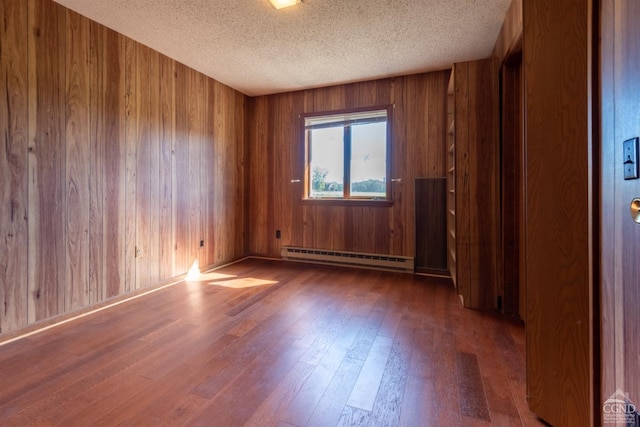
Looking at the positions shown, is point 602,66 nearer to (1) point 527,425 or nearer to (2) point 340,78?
(1) point 527,425

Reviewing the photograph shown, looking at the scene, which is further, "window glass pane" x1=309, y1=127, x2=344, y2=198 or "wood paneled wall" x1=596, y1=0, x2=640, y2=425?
"window glass pane" x1=309, y1=127, x2=344, y2=198

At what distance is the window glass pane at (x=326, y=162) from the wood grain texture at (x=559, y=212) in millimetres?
2784

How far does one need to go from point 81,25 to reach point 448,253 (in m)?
4.12

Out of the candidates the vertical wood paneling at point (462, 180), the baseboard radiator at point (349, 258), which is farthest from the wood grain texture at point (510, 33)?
the baseboard radiator at point (349, 258)

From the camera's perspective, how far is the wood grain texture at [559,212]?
3.46 ft

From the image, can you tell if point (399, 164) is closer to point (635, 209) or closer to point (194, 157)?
point (194, 157)

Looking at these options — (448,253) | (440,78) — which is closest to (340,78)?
(440,78)

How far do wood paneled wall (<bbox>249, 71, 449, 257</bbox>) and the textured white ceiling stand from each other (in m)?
0.34

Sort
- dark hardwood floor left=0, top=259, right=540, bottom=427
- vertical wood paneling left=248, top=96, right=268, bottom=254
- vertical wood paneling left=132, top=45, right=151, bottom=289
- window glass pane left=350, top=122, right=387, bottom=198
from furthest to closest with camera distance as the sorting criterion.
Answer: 1. vertical wood paneling left=248, top=96, right=268, bottom=254
2. window glass pane left=350, top=122, right=387, bottom=198
3. vertical wood paneling left=132, top=45, right=151, bottom=289
4. dark hardwood floor left=0, top=259, right=540, bottom=427

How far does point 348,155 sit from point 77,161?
2.84m

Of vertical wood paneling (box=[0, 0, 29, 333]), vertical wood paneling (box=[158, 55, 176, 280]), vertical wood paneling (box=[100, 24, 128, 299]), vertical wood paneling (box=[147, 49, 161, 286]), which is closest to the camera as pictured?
vertical wood paneling (box=[0, 0, 29, 333])

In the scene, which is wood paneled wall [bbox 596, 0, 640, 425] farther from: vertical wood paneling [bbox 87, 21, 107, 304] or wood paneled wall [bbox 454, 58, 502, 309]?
vertical wood paneling [bbox 87, 21, 107, 304]

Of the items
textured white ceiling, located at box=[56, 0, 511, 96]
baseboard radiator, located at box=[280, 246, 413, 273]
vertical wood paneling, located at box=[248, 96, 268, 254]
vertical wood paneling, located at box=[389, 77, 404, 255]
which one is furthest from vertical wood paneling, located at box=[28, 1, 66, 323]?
vertical wood paneling, located at box=[389, 77, 404, 255]

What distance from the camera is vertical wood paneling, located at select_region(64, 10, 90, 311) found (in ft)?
7.54
